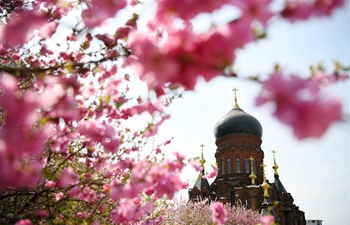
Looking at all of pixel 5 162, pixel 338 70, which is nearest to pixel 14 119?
pixel 5 162

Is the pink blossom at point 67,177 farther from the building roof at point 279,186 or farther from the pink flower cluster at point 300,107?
the building roof at point 279,186

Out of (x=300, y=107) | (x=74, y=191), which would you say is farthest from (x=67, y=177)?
(x=300, y=107)

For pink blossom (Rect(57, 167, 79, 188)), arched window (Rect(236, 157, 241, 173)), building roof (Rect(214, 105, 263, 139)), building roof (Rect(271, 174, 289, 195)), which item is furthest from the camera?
building roof (Rect(271, 174, 289, 195))

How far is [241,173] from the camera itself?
32094 millimetres

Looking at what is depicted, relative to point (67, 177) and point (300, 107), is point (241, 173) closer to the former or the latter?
point (67, 177)

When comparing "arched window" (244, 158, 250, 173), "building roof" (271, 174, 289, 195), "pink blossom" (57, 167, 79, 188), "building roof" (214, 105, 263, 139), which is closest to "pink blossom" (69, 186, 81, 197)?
"pink blossom" (57, 167, 79, 188)

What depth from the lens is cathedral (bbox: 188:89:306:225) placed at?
30.3 metres

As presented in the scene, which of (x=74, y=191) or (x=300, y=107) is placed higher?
(x=74, y=191)

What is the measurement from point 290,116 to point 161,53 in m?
0.65

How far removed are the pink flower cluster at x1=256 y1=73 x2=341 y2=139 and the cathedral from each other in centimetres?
2934

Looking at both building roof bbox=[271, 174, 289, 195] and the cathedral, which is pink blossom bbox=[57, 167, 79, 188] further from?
building roof bbox=[271, 174, 289, 195]

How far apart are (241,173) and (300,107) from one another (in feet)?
105

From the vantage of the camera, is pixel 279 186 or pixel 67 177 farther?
pixel 279 186

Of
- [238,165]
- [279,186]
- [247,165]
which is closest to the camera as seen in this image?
[247,165]
